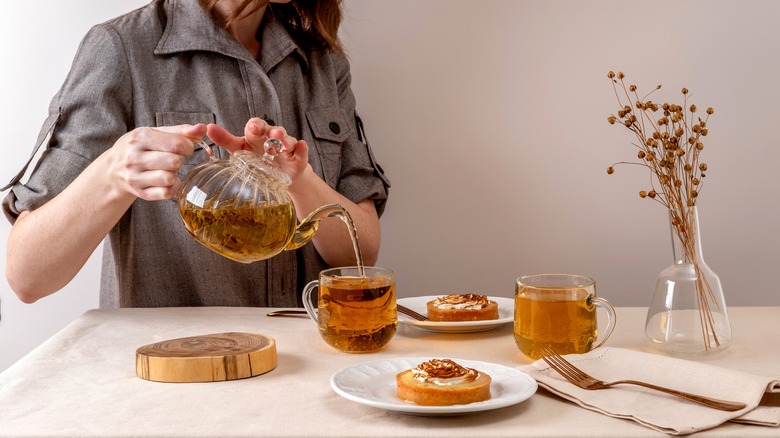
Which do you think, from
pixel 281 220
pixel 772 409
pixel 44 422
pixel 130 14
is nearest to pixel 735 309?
pixel 772 409

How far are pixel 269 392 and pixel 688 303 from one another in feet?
2.12

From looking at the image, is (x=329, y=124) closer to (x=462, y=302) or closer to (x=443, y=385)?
(x=462, y=302)

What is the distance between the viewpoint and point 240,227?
41.7 inches

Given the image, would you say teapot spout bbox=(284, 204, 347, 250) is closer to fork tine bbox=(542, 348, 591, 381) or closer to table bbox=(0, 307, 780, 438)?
table bbox=(0, 307, 780, 438)

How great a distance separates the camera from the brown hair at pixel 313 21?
1887 mm

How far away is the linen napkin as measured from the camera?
0.88 m

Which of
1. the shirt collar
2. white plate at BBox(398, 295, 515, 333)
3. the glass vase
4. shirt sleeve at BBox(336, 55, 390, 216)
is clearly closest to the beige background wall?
shirt sleeve at BBox(336, 55, 390, 216)

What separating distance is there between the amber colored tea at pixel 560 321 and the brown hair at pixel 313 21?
3.25 feet

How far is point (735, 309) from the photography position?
148cm

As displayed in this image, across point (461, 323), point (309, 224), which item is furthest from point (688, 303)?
point (309, 224)

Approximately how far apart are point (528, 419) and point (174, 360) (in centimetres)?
47

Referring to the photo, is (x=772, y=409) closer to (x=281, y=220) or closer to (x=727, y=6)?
(x=281, y=220)

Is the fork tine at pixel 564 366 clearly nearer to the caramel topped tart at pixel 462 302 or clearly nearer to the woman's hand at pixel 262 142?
the caramel topped tart at pixel 462 302

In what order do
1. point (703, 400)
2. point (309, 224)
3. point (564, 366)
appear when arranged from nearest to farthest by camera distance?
point (703, 400) → point (564, 366) → point (309, 224)
